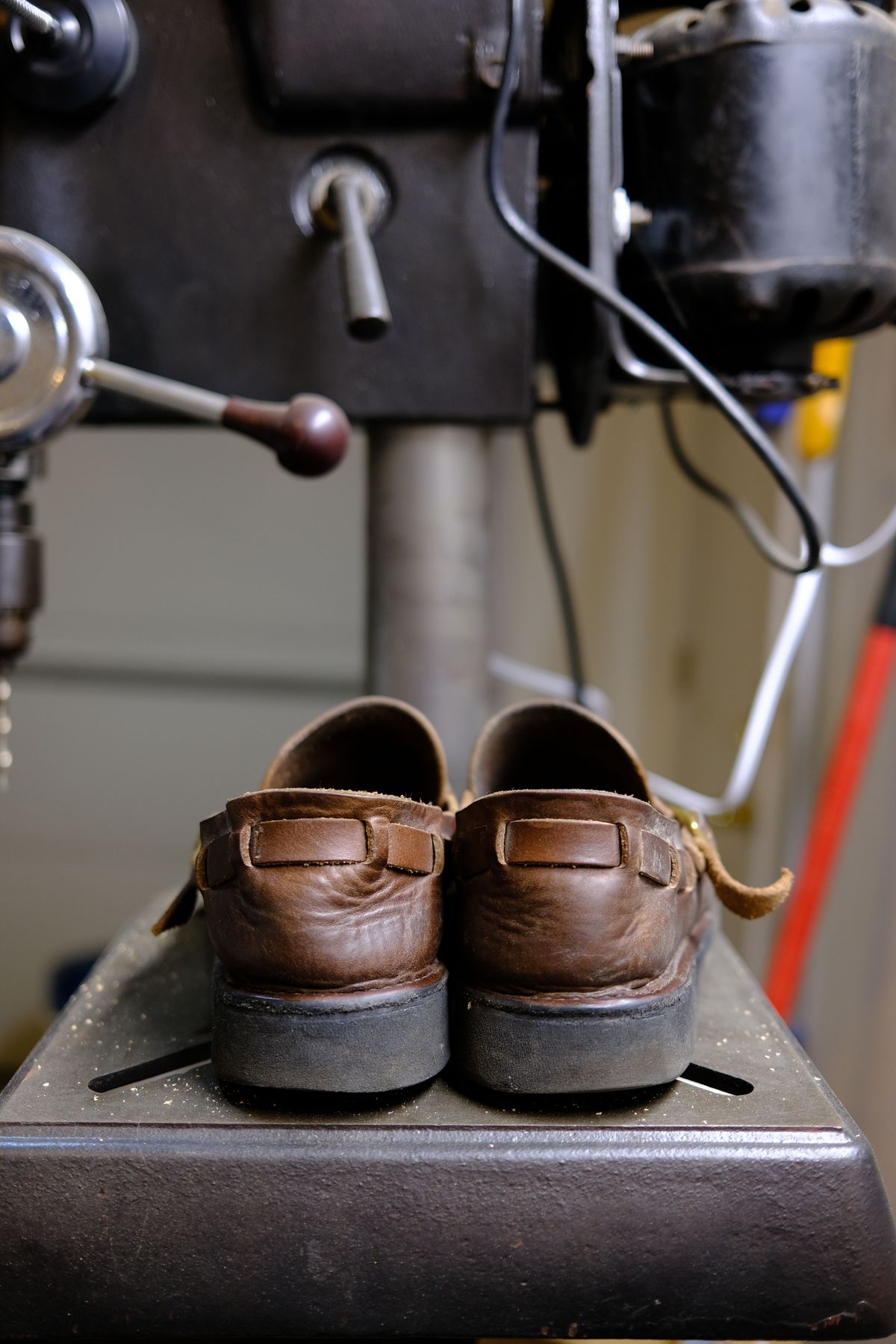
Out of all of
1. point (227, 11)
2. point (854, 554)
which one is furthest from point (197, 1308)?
point (854, 554)

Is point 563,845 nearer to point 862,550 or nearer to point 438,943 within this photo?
point 438,943

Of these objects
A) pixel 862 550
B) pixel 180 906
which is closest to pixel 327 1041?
pixel 180 906

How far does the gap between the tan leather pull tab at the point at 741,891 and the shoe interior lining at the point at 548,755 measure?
50mm

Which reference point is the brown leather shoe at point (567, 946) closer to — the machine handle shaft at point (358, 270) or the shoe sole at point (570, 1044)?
the shoe sole at point (570, 1044)

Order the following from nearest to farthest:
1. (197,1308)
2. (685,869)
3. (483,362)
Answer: (197,1308) < (685,869) < (483,362)

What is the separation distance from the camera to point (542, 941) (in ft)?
1.27

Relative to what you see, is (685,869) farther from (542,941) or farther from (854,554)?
(854,554)

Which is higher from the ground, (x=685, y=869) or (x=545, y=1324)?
(x=685, y=869)

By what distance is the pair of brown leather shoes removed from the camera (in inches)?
15.0

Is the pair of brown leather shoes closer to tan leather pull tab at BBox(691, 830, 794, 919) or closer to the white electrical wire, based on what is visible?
tan leather pull tab at BBox(691, 830, 794, 919)

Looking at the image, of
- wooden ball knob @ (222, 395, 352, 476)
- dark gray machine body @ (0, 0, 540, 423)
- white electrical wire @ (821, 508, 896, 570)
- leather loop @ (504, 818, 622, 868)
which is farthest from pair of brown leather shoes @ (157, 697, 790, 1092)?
white electrical wire @ (821, 508, 896, 570)

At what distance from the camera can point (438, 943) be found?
425 mm

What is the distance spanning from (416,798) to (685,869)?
0.14 metres

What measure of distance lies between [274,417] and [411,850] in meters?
0.21
